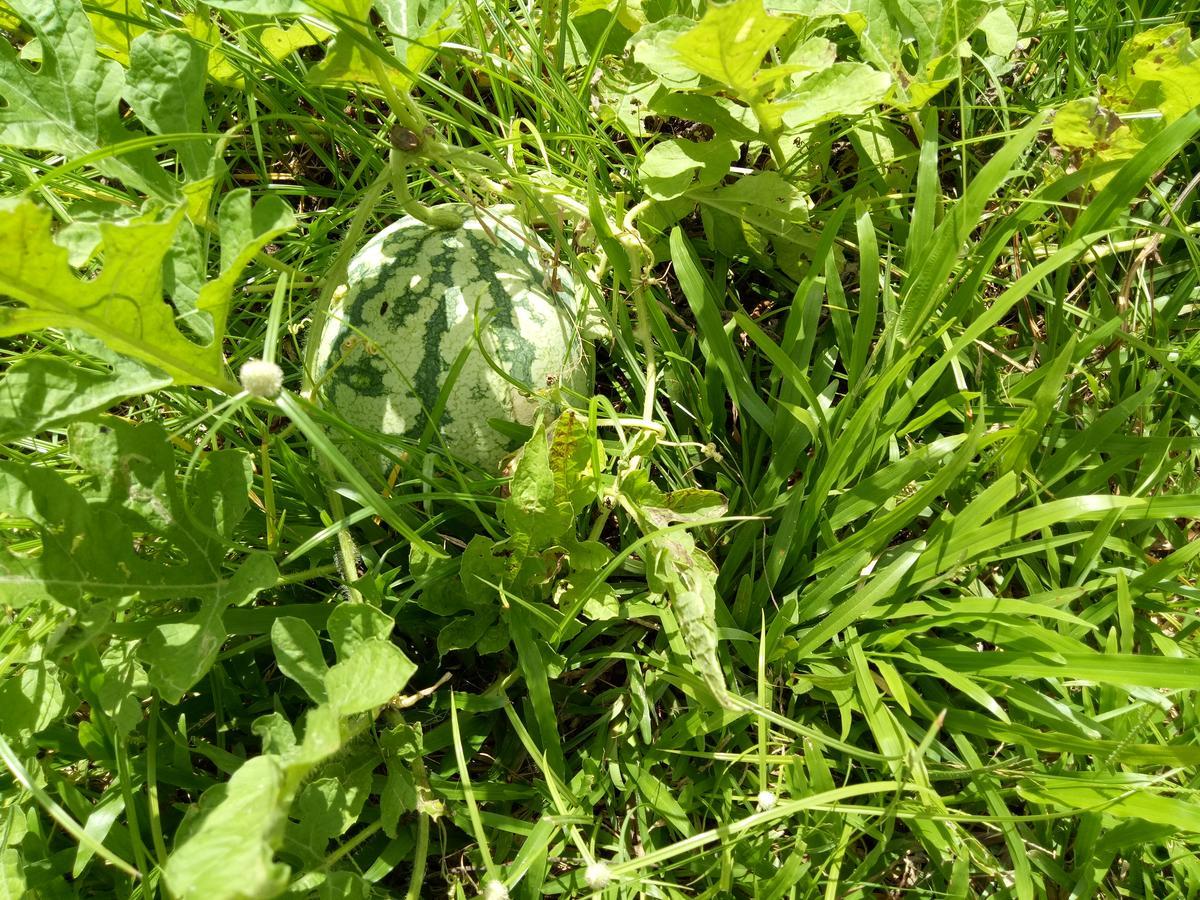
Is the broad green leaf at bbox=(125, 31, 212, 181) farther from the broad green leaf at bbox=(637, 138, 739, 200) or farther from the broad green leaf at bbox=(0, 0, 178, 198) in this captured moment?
the broad green leaf at bbox=(637, 138, 739, 200)

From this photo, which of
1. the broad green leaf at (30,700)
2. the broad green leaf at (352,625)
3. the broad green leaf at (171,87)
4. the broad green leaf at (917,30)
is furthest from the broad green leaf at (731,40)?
the broad green leaf at (30,700)

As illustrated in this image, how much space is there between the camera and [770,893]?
176cm

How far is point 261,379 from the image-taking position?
1.29 meters

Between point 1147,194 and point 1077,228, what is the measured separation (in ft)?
2.01

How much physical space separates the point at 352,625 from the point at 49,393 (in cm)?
59

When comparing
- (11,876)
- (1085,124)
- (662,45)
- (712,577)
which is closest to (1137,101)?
(1085,124)

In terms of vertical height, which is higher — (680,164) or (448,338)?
(680,164)

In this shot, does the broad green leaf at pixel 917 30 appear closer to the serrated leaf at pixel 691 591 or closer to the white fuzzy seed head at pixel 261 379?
the serrated leaf at pixel 691 591

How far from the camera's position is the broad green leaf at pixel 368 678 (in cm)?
134

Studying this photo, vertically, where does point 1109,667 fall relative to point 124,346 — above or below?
below

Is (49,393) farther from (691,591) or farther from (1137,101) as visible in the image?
(1137,101)

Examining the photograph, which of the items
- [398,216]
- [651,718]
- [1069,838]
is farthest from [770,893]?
[398,216]

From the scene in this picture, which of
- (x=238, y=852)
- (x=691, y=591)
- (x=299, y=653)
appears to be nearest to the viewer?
(x=238, y=852)

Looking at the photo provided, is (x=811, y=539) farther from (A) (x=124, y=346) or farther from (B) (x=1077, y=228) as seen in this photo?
(A) (x=124, y=346)
